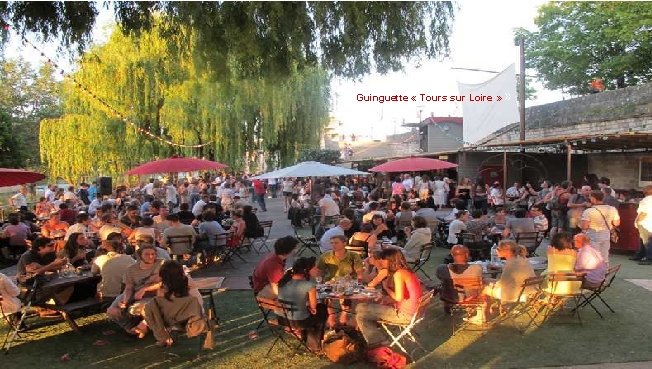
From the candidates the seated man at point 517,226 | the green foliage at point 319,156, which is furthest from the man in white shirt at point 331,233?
the green foliage at point 319,156

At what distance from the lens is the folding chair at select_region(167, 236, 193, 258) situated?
8754 millimetres

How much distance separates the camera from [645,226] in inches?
365

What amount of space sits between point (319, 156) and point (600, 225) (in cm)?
2189

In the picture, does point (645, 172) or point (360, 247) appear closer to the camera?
point (360, 247)

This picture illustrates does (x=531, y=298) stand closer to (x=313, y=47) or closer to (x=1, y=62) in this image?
(x=313, y=47)

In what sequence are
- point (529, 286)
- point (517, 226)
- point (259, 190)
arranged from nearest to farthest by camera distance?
point (529, 286) → point (517, 226) → point (259, 190)

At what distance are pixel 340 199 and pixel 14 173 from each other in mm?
8778

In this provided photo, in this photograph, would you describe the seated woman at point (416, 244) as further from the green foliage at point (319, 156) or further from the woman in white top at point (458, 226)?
the green foliage at point (319, 156)

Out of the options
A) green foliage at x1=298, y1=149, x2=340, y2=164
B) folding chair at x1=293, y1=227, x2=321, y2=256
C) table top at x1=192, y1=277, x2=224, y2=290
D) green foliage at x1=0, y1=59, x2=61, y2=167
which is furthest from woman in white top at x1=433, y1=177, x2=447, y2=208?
green foliage at x1=0, y1=59, x2=61, y2=167

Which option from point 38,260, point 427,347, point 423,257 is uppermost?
point 38,260

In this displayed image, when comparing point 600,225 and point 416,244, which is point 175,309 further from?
point 600,225

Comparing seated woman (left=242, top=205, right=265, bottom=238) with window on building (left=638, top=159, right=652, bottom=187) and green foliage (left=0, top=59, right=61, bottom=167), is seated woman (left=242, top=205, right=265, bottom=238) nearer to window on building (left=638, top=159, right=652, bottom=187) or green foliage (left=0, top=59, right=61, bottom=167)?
window on building (left=638, top=159, right=652, bottom=187)

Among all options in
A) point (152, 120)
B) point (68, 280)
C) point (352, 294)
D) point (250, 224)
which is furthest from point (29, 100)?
point (352, 294)

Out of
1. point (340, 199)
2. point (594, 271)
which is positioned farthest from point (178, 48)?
point (340, 199)
